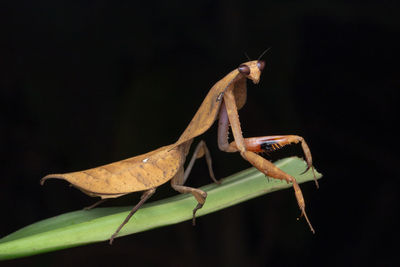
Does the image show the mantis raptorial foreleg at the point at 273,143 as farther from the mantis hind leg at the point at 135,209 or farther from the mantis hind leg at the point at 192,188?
the mantis hind leg at the point at 135,209

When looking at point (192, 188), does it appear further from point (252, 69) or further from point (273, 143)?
point (252, 69)

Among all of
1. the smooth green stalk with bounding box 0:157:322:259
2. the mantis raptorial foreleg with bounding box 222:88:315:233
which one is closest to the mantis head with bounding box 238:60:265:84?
the mantis raptorial foreleg with bounding box 222:88:315:233

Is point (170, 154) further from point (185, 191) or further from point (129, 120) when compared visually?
point (129, 120)

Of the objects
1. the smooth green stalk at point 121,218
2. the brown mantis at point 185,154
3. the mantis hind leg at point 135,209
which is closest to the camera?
the smooth green stalk at point 121,218

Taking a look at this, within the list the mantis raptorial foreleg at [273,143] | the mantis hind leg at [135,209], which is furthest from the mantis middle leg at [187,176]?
the mantis raptorial foreleg at [273,143]

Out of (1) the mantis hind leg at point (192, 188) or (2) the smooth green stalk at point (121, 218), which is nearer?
(2) the smooth green stalk at point (121, 218)

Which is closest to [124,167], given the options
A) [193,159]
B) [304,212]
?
[193,159]
